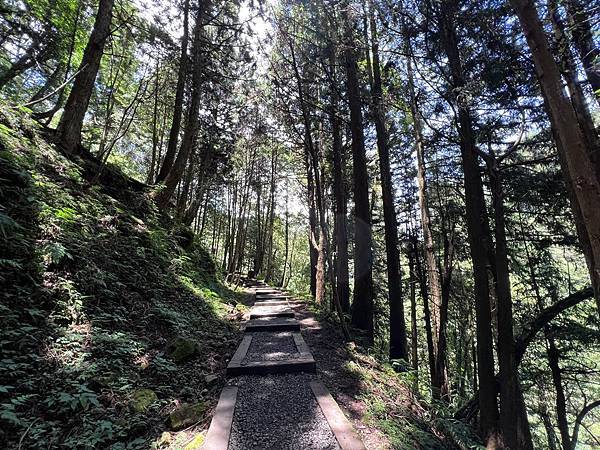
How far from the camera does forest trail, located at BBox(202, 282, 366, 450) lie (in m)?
2.67

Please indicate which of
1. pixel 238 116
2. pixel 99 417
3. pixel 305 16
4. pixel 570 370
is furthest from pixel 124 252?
pixel 570 370

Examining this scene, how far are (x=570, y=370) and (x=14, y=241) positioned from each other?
13980 mm

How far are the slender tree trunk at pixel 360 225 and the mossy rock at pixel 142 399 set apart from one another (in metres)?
5.73

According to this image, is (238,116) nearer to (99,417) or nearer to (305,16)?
(305,16)

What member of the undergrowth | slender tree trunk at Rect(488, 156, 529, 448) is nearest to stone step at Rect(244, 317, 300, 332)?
the undergrowth

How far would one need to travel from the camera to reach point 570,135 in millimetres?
2172

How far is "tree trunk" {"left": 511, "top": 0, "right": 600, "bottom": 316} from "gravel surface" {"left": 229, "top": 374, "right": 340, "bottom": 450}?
270 centimetres

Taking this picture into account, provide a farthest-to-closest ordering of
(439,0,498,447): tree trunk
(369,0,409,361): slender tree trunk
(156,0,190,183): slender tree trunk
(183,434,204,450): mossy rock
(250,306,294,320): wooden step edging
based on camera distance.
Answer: (156,0,190,183): slender tree trunk → (250,306,294,320): wooden step edging → (369,0,409,361): slender tree trunk → (439,0,498,447): tree trunk → (183,434,204,450): mossy rock

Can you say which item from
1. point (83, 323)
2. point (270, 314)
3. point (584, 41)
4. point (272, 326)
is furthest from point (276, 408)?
point (584, 41)

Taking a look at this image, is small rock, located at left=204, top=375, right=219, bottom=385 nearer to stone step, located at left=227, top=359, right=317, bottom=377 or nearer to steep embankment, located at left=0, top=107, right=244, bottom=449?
steep embankment, located at left=0, top=107, right=244, bottom=449

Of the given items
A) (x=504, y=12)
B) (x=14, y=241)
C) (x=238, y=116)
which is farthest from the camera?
(x=238, y=116)

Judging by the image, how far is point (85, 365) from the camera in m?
2.97

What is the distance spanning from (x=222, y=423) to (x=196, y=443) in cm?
32

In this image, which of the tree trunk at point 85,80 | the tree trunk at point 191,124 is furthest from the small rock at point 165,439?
the tree trunk at point 191,124
